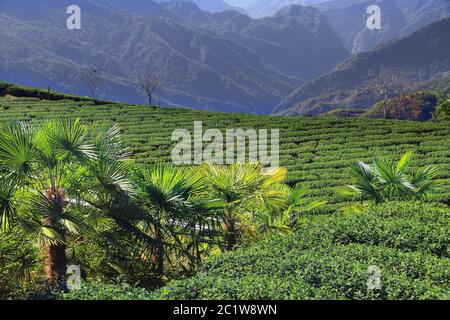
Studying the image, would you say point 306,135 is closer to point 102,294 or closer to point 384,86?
point 102,294

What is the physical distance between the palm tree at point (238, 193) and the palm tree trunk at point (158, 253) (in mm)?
1144

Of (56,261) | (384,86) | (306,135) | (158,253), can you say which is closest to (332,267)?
(158,253)

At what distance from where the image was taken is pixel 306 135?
117 feet

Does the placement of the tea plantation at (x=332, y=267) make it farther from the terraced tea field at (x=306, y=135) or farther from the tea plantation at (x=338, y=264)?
the terraced tea field at (x=306, y=135)

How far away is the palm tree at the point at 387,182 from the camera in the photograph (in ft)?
42.5

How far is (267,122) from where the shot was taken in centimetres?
3944

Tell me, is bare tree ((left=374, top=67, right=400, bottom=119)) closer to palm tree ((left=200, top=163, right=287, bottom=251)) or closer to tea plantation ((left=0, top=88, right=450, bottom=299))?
palm tree ((left=200, top=163, right=287, bottom=251))

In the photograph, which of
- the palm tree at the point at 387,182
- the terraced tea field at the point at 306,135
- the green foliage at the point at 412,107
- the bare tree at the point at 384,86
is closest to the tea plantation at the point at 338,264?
the palm tree at the point at 387,182

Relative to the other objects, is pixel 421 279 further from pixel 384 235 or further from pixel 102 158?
pixel 102 158

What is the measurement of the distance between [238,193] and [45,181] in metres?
3.37
